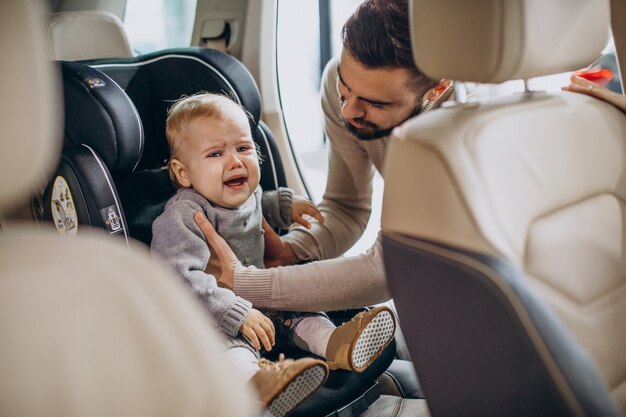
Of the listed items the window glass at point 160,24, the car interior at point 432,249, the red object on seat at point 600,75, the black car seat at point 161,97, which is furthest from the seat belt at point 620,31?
the window glass at point 160,24

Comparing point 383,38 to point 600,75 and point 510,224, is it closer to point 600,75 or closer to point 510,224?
point 510,224

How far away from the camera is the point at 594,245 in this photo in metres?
1.34

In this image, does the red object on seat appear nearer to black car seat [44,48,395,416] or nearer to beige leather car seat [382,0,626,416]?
beige leather car seat [382,0,626,416]

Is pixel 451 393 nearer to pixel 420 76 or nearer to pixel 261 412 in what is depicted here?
pixel 261 412

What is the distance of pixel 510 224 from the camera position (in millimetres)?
1220

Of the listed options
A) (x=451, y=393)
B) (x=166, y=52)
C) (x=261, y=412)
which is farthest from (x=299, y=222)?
(x=451, y=393)

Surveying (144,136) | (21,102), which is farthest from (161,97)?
(21,102)

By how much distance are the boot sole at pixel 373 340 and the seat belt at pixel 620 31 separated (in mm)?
791

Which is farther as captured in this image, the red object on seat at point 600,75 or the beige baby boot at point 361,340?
the red object on seat at point 600,75

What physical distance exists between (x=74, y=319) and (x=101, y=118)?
1039 millimetres

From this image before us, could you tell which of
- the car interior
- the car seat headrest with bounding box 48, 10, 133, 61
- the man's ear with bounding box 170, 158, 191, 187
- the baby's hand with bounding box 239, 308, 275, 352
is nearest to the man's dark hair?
the car interior

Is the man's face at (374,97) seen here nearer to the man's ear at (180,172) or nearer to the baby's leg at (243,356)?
the man's ear at (180,172)

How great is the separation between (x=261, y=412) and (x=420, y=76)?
0.86 metres

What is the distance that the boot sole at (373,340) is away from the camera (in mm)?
1666
